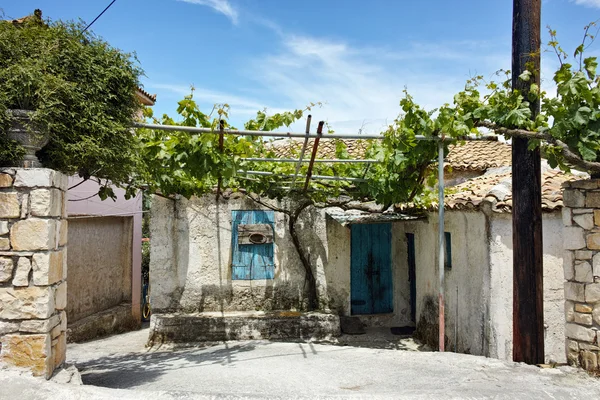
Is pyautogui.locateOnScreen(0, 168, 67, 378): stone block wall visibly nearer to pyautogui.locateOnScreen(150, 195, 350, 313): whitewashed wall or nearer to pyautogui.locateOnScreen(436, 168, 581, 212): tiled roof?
pyautogui.locateOnScreen(436, 168, 581, 212): tiled roof


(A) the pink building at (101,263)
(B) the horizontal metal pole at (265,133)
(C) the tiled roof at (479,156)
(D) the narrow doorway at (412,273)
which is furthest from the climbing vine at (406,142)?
(C) the tiled roof at (479,156)

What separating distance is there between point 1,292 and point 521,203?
15.2ft

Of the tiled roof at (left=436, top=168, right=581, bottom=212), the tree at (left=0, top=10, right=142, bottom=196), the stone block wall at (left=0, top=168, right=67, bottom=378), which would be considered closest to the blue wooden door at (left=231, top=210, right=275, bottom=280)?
the tiled roof at (left=436, top=168, right=581, bottom=212)

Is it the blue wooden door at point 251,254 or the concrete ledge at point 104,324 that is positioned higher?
the blue wooden door at point 251,254

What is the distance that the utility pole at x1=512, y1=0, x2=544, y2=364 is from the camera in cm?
452

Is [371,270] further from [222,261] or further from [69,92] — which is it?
[69,92]

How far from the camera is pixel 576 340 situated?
4.21m

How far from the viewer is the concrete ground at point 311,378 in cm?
334

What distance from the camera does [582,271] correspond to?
13.6ft

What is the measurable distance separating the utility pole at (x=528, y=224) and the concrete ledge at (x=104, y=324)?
7682 millimetres

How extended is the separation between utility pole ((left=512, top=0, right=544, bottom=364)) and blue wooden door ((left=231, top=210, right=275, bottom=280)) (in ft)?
16.5

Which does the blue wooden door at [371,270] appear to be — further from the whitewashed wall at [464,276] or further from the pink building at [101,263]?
the pink building at [101,263]

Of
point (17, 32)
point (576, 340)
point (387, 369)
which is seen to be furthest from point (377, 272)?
point (17, 32)

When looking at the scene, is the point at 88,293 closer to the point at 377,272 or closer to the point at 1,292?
the point at 377,272
